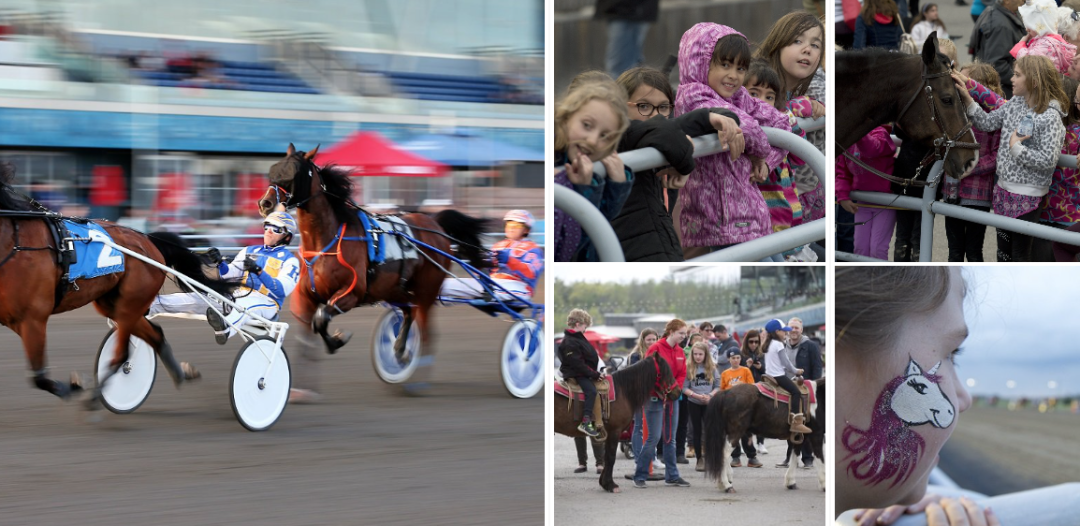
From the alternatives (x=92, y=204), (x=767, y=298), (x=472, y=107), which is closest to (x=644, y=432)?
(x=767, y=298)

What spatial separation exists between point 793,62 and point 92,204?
337 inches

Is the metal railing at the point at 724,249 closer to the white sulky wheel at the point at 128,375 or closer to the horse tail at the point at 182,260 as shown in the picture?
the horse tail at the point at 182,260

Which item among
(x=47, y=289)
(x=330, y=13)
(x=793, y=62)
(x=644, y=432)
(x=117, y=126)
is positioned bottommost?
(x=644, y=432)

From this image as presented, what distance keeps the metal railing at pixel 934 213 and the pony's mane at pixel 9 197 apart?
9.94 ft

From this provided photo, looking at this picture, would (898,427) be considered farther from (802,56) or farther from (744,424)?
(802,56)

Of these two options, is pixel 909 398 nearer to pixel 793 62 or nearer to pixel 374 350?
pixel 793 62

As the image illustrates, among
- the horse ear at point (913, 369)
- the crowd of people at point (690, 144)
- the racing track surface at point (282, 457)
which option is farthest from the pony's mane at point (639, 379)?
the racing track surface at point (282, 457)

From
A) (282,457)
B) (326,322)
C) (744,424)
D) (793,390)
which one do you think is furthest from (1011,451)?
(326,322)

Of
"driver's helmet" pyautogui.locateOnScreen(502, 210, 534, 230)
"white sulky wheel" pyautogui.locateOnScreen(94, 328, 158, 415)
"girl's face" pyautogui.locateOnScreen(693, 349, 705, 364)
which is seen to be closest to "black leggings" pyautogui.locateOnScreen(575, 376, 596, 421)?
"girl's face" pyautogui.locateOnScreen(693, 349, 705, 364)

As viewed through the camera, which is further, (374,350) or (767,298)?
(374,350)

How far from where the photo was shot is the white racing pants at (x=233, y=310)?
4.98m

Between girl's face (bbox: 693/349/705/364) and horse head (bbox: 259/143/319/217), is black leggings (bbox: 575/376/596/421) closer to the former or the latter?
girl's face (bbox: 693/349/705/364)

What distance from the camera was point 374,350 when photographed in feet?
19.7

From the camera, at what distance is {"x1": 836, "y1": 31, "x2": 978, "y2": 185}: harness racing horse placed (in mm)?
3555
